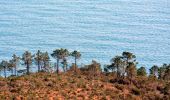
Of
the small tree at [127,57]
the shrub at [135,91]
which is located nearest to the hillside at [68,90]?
the shrub at [135,91]

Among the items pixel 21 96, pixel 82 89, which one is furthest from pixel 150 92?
pixel 21 96

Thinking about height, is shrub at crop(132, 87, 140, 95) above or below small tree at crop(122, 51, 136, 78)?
below

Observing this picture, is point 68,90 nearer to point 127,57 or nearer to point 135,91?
point 135,91

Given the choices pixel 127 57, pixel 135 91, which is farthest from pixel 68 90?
pixel 127 57

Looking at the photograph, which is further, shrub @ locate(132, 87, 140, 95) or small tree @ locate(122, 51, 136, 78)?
small tree @ locate(122, 51, 136, 78)

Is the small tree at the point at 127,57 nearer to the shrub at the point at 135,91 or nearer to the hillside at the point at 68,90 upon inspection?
the hillside at the point at 68,90

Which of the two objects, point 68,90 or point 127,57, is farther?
point 127,57

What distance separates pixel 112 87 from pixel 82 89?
6.80 meters

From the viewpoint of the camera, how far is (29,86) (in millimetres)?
52156

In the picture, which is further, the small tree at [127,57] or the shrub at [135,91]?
the small tree at [127,57]

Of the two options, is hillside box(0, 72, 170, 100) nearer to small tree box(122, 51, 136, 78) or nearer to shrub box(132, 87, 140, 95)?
shrub box(132, 87, 140, 95)

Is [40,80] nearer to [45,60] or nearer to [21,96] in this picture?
[21,96]

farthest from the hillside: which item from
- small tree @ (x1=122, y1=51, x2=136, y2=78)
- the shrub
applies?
small tree @ (x1=122, y1=51, x2=136, y2=78)

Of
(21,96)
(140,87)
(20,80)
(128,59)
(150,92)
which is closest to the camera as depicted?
(21,96)
